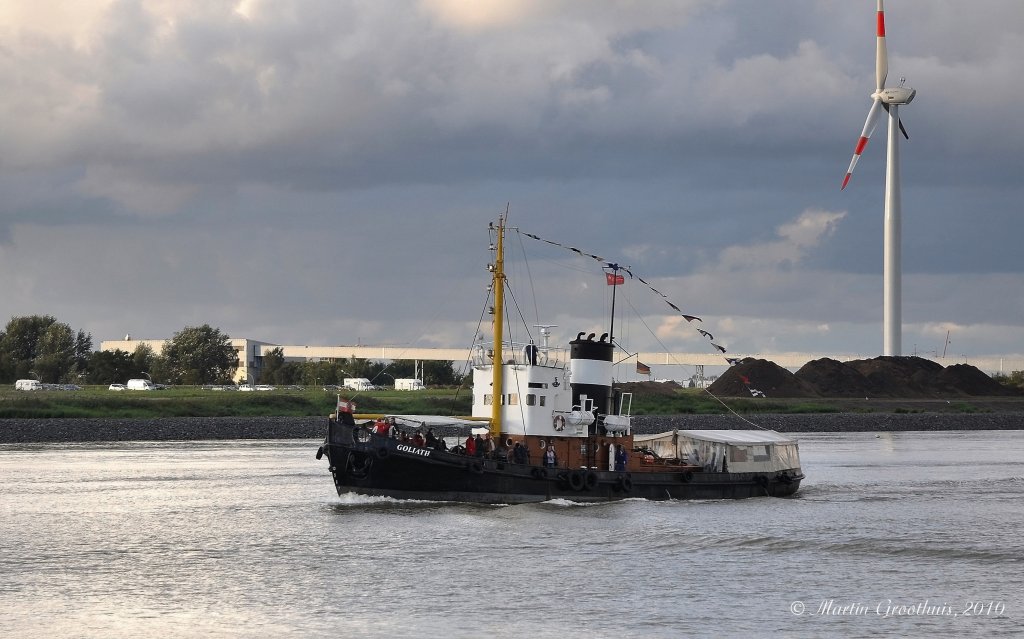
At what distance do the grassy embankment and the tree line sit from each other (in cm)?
3899

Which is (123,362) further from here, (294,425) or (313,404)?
(294,425)

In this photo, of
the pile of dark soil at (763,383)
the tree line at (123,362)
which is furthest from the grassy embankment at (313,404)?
the tree line at (123,362)

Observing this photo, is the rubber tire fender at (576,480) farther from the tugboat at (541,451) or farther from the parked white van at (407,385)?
the parked white van at (407,385)

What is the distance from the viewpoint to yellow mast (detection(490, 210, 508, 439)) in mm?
49906

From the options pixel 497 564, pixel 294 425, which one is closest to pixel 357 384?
pixel 294 425

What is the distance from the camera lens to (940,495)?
2231 inches

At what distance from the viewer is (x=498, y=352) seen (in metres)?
50.1

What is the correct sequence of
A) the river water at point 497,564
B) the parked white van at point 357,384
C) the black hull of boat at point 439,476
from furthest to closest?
the parked white van at point 357,384, the black hull of boat at point 439,476, the river water at point 497,564

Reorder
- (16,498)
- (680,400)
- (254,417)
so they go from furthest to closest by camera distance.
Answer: (680,400)
(254,417)
(16,498)

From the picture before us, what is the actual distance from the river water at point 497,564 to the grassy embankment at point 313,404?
163ft

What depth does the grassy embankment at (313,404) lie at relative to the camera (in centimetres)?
11769

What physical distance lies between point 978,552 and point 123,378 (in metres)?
162

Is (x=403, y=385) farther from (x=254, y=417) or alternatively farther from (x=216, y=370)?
(x=254, y=417)

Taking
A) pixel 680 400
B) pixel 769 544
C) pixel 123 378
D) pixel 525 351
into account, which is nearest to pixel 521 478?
pixel 525 351
